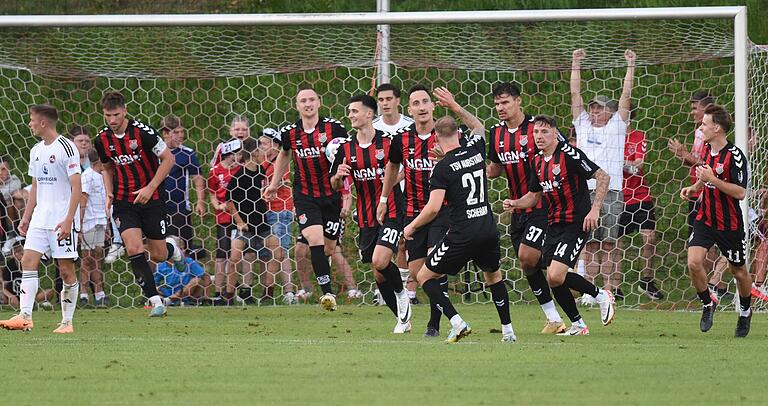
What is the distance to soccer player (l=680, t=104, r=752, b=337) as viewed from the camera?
33.7ft

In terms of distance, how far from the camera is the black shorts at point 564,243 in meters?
10.5

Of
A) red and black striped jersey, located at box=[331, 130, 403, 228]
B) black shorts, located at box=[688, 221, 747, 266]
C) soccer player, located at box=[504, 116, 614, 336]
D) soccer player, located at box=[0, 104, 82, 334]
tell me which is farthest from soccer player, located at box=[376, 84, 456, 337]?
soccer player, located at box=[0, 104, 82, 334]

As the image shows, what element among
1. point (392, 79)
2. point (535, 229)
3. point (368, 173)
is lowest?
point (535, 229)

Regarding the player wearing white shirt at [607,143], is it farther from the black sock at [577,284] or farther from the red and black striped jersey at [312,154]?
the black sock at [577,284]

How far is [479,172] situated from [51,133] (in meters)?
3.90

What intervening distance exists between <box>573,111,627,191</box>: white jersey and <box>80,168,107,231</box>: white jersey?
5.50m

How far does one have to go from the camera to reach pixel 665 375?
764 centimetres

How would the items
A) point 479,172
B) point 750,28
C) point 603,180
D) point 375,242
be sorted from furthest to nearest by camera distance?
1. point 750,28
2. point 375,242
3. point 603,180
4. point 479,172

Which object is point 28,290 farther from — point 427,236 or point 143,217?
point 427,236

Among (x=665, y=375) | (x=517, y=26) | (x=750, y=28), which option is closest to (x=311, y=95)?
(x=517, y=26)

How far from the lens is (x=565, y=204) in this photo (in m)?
10.6

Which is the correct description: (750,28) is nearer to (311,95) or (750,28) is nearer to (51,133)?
(311,95)

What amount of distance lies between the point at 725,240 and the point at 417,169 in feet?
8.80

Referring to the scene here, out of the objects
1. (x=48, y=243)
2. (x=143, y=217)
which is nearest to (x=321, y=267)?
(x=143, y=217)
